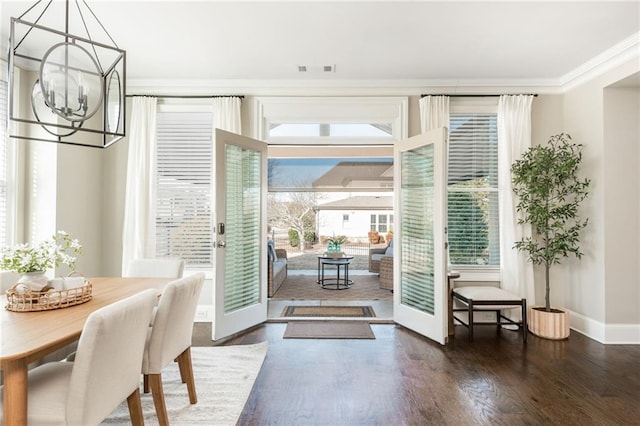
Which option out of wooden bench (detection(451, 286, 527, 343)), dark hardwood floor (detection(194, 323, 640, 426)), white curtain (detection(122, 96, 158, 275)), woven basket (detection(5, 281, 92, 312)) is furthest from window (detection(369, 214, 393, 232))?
woven basket (detection(5, 281, 92, 312))

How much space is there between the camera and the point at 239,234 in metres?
3.86

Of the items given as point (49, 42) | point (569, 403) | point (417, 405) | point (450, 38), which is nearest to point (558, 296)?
point (569, 403)

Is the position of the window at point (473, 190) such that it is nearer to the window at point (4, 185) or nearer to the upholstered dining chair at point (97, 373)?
the upholstered dining chair at point (97, 373)

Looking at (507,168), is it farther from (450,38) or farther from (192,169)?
(192,169)

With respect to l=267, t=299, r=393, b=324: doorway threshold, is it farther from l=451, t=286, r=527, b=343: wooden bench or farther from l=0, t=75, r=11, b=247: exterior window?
l=0, t=75, r=11, b=247: exterior window

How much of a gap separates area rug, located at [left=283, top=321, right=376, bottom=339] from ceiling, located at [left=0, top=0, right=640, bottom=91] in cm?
285

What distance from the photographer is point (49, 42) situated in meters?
3.31

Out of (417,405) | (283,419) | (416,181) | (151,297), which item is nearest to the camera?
(151,297)

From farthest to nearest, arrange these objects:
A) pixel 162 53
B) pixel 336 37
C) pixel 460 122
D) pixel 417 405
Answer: pixel 460 122 < pixel 162 53 < pixel 336 37 < pixel 417 405

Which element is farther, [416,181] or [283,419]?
[416,181]

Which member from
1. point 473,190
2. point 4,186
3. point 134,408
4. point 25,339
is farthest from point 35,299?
point 473,190

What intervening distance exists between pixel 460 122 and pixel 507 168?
2.54 feet

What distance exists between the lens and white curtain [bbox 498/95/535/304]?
13.2 ft

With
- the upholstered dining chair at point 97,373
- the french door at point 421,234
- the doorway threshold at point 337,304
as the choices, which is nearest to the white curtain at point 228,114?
the french door at point 421,234
